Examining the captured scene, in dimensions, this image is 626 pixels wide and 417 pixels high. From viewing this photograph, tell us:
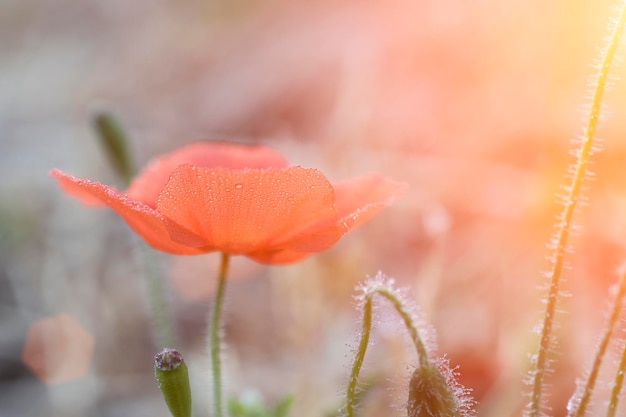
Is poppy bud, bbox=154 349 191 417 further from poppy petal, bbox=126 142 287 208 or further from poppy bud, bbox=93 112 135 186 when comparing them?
poppy bud, bbox=93 112 135 186

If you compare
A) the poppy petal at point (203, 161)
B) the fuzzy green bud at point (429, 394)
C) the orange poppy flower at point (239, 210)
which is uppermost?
the poppy petal at point (203, 161)

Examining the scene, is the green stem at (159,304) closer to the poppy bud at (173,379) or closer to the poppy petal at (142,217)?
the poppy petal at (142,217)

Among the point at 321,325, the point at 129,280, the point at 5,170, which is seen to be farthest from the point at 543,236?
the point at 5,170

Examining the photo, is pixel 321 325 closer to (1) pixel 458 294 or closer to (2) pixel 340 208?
(1) pixel 458 294

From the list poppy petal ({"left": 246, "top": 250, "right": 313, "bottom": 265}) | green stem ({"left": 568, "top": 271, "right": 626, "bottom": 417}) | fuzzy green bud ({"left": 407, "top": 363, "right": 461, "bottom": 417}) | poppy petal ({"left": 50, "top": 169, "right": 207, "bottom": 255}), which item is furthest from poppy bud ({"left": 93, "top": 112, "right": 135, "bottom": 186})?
green stem ({"left": 568, "top": 271, "right": 626, "bottom": 417})

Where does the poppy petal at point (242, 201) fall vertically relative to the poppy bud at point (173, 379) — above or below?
above

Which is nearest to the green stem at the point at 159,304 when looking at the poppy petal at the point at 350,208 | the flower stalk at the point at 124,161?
the flower stalk at the point at 124,161

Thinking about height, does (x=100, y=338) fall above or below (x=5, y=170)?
below
